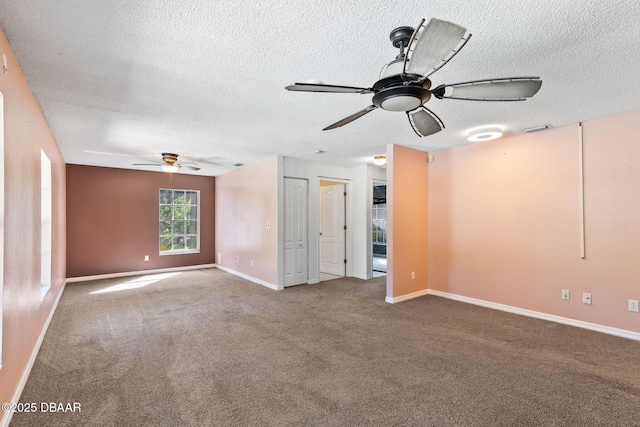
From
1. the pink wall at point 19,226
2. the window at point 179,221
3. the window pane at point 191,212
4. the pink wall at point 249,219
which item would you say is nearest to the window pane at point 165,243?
the window at point 179,221

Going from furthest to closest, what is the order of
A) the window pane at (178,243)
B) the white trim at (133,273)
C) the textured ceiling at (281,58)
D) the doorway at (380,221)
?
the doorway at (380,221)
the window pane at (178,243)
the white trim at (133,273)
the textured ceiling at (281,58)

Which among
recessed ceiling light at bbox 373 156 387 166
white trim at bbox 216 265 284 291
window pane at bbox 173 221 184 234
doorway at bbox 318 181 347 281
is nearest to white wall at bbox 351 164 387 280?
doorway at bbox 318 181 347 281

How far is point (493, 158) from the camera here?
173 inches

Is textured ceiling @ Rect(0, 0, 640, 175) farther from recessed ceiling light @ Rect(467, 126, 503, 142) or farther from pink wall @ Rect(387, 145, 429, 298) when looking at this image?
pink wall @ Rect(387, 145, 429, 298)

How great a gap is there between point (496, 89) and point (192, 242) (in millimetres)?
7728

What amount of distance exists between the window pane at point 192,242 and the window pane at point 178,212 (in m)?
0.59

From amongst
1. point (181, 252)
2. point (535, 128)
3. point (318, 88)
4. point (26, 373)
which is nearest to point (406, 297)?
point (535, 128)

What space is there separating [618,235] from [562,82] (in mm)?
2017

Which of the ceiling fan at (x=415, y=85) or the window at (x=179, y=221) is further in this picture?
the window at (x=179, y=221)

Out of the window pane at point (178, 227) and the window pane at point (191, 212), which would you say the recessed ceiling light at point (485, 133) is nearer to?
the window pane at point (191, 212)

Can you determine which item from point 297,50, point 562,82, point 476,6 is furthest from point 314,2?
point 562,82

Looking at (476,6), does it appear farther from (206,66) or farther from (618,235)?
(618,235)

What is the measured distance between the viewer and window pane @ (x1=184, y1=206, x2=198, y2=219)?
7926 mm

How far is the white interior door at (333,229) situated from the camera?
6.80 meters
